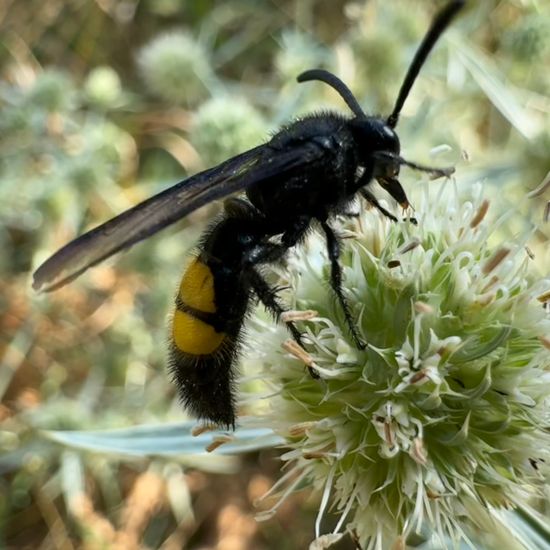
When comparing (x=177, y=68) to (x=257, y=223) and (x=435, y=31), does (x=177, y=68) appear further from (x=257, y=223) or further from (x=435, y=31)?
(x=435, y=31)

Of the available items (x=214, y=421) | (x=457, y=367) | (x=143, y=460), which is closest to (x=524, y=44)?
(x=457, y=367)

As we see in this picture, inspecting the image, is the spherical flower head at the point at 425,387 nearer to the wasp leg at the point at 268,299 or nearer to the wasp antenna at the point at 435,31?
the wasp leg at the point at 268,299

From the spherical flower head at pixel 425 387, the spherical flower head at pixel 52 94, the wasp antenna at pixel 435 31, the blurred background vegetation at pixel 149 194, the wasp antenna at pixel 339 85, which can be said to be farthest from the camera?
the spherical flower head at pixel 52 94

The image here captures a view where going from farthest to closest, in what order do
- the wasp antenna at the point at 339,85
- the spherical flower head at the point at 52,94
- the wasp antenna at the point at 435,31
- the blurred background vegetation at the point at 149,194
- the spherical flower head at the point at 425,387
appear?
the spherical flower head at the point at 52,94
the blurred background vegetation at the point at 149,194
the wasp antenna at the point at 339,85
the spherical flower head at the point at 425,387
the wasp antenna at the point at 435,31

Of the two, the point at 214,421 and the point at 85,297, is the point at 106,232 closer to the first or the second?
the point at 214,421

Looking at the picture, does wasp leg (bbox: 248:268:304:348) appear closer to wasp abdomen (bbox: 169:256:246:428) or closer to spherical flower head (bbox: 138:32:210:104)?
wasp abdomen (bbox: 169:256:246:428)

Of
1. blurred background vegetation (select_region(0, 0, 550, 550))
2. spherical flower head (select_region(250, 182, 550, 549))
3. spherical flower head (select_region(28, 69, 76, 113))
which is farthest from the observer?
spherical flower head (select_region(28, 69, 76, 113))

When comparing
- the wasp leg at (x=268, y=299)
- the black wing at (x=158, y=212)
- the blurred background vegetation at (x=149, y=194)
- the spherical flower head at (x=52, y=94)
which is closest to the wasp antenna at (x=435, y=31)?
the black wing at (x=158, y=212)

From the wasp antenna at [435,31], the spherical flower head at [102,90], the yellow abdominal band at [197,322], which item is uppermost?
the spherical flower head at [102,90]

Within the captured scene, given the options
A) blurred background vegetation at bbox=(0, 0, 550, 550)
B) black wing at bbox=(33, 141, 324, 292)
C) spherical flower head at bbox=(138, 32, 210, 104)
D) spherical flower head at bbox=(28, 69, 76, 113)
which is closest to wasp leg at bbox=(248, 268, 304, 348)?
black wing at bbox=(33, 141, 324, 292)
